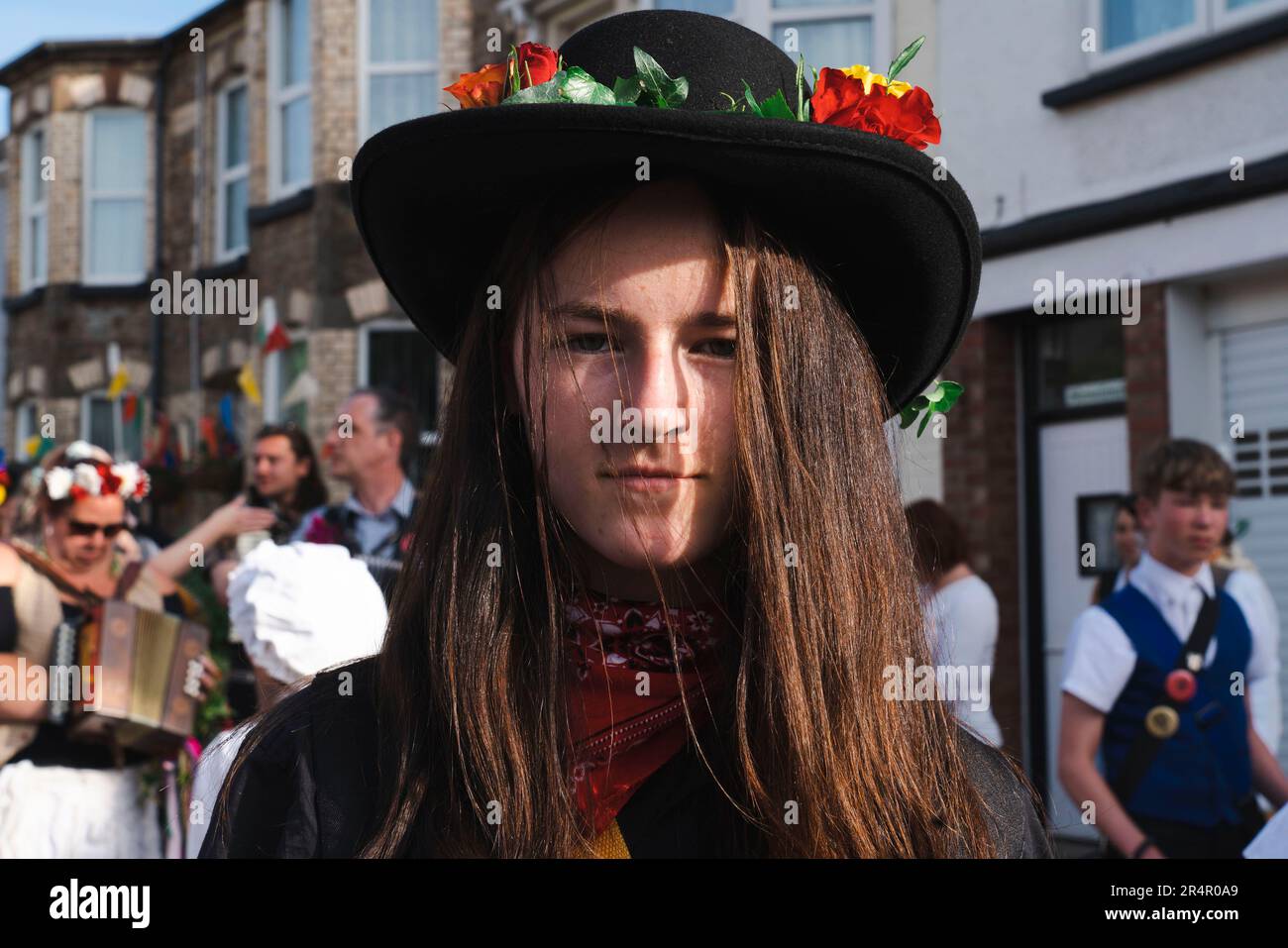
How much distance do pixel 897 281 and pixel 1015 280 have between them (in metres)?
6.98

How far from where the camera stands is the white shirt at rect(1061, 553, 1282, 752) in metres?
4.30

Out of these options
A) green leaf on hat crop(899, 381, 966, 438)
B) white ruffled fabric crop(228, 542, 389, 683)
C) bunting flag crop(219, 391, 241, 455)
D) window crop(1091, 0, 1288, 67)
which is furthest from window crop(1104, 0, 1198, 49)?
bunting flag crop(219, 391, 241, 455)

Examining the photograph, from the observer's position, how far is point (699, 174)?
155 cm

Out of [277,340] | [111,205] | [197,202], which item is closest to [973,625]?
[277,340]

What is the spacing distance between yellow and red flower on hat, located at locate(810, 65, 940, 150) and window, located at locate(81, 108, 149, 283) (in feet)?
62.2

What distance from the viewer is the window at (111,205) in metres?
19.4

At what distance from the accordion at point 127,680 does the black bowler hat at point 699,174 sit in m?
3.17

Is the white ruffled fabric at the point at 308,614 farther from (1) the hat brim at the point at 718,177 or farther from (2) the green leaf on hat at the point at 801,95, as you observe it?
(2) the green leaf on hat at the point at 801,95

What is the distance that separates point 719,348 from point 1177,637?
128 inches

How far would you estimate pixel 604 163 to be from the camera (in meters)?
1.53

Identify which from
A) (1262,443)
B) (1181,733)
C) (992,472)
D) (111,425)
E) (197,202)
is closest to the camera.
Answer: (1181,733)

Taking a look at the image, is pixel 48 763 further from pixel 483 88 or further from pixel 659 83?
pixel 659 83
